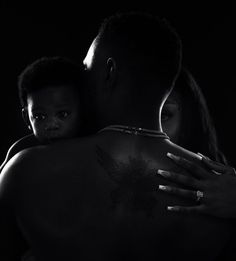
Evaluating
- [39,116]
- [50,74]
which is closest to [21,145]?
[39,116]

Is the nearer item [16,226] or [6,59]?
[16,226]

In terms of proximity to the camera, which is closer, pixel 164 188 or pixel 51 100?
pixel 164 188

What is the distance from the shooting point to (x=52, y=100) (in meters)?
2.03

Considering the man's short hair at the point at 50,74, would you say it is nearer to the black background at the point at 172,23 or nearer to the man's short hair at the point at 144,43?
the man's short hair at the point at 144,43

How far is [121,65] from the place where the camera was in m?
1.38

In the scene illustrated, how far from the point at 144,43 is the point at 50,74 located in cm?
72

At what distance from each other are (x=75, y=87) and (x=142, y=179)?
0.74 m

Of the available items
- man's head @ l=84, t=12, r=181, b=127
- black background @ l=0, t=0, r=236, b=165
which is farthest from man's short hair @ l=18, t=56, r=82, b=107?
black background @ l=0, t=0, r=236, b=165

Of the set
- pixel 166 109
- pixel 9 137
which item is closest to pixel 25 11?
pixel 9 137

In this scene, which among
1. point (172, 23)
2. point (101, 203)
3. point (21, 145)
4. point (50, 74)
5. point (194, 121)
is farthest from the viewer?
point (172, 23)

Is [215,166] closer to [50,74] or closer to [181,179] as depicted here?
[181,179]

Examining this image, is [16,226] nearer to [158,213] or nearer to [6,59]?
[158,213]

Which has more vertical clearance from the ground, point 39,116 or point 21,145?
point 39,116

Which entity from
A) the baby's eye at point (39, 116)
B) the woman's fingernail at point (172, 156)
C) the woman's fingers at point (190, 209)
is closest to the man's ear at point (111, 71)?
the woman's fingernail at point (172, 156)
